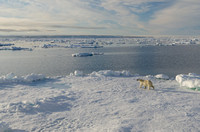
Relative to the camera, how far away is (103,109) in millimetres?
8445

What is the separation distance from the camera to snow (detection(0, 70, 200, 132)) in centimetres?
671

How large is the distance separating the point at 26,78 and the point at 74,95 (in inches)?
255

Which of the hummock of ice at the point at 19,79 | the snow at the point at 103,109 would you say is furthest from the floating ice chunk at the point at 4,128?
the hummock of ice at the point at 19,79

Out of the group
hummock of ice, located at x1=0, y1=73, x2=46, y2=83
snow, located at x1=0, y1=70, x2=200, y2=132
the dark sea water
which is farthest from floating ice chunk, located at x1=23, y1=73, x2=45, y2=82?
the dark sea water

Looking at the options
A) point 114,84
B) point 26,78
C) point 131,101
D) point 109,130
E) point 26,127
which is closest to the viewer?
point 109,130

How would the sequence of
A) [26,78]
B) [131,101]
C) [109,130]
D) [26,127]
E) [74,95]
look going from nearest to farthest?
[109,130] → [26,127] → [131,101] → [74,95] → [26,78]

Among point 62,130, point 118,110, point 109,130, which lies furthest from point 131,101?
point 62,130

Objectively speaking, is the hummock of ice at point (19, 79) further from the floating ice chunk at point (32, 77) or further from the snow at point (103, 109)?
the snow at point (103, 109)

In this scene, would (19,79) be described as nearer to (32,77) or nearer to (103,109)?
(32,77)

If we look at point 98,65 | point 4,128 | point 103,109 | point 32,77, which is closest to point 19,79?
point 32,77

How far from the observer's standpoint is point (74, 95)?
1070 cm

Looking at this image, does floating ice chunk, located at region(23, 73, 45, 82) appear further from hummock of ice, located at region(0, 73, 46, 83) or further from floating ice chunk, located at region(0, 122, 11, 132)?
floating ice chunk, located at region(0, 122, 11, 132)

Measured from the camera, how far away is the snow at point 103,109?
671 cm

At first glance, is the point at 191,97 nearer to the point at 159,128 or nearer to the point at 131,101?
the point at 131,101
